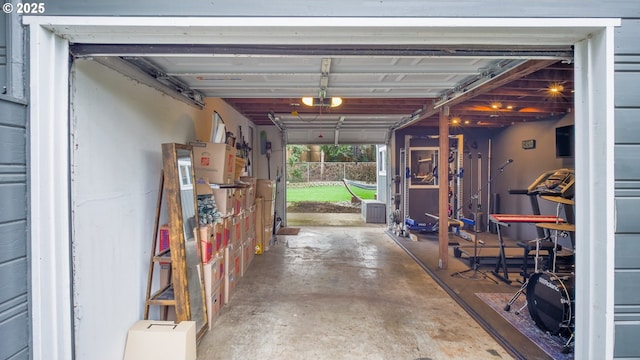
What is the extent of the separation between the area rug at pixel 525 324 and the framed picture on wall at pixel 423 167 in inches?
151

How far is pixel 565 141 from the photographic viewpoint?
533 centimetres

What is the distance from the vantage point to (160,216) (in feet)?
8.98

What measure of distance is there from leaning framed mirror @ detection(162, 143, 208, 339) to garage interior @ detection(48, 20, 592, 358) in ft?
2.24

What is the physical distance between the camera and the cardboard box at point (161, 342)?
6.97ft

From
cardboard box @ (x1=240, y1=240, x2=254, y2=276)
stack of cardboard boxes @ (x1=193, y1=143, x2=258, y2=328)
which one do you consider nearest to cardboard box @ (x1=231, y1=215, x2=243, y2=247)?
stack of cardboard boxes @ (x1=193, y1=143, x2=258, y2=328)

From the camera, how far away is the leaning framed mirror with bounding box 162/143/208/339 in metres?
2.38

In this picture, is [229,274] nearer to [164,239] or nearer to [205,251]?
[205,251]

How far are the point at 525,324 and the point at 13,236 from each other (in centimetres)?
358

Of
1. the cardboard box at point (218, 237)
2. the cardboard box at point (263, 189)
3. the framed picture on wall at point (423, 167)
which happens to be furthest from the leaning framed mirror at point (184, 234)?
the framed picture on wall at point (423, 167)

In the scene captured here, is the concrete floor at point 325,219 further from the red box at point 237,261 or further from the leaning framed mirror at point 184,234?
the leaning framed mirror at point 184,234

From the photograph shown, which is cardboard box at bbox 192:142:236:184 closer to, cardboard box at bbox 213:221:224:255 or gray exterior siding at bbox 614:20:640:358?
cardboard box at bbox 213:221:224:255

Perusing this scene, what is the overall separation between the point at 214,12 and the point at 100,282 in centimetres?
172

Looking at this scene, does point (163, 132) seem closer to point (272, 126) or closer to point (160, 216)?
point (160, 216)

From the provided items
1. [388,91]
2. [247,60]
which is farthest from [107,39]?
[388,91]
